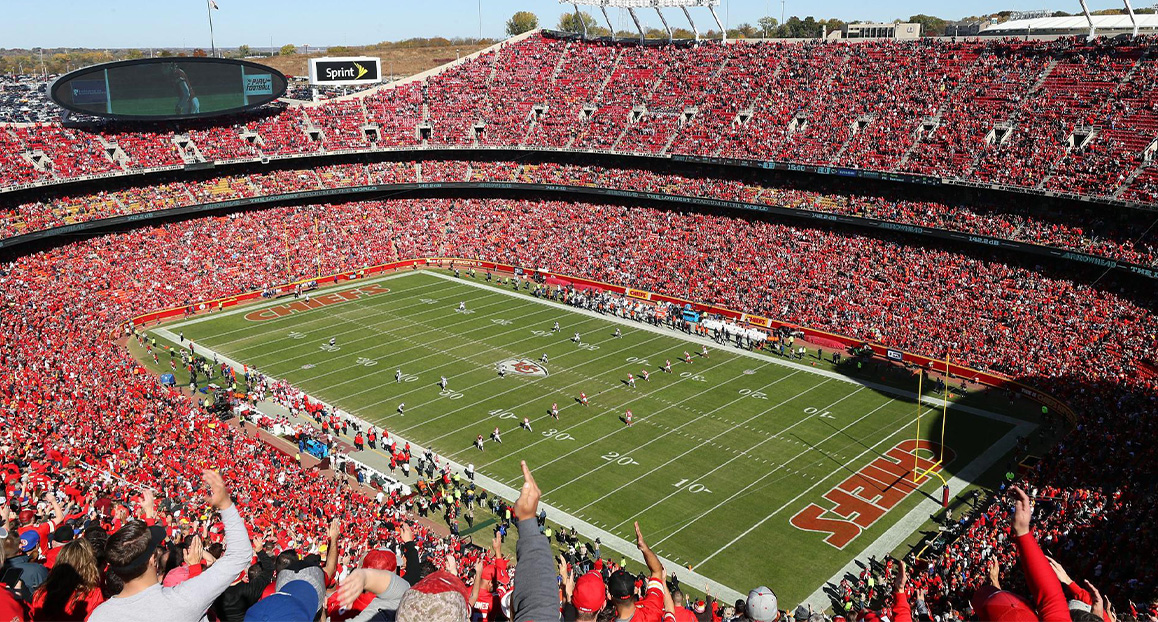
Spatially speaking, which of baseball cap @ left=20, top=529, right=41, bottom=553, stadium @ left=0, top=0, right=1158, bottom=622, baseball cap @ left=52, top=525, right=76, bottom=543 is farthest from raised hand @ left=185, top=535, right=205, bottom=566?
baseball cap @ left=20, top=529, right=41, bottom=553

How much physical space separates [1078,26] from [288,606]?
70.0m

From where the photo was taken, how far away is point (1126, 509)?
22062 millimetres

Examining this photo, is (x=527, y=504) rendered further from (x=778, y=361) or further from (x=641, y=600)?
(x=778, y=361)

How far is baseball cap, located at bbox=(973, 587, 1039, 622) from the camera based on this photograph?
512 centimetres

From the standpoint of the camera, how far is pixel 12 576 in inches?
294

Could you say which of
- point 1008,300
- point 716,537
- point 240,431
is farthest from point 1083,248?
point 240,431

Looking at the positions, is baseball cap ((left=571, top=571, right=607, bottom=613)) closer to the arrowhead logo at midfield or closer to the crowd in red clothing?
the arrowhead logo at midfield

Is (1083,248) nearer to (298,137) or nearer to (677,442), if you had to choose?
(677,442)

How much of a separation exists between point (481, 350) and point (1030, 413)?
23818 mm

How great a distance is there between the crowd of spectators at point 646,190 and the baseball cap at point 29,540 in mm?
41875

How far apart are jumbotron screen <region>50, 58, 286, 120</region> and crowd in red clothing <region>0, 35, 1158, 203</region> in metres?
1.42

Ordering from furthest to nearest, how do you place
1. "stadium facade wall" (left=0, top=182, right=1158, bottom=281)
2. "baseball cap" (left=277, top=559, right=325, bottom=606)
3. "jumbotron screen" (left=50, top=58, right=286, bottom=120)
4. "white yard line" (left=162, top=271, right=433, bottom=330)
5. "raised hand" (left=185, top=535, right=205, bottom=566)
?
"jumbotron screen" (left=50, top=58, right=286, bottom=120) → "white yard line" (left=162, top=271, right=433, bottom=330) → "stadium facade wall" (left=0, top=182, right=1158, bottom=281) → "raised hand" (left=185, top=535, right=205, bottom=566) → "baseball cap" (left=277, top=559, right=325, bottom=606)

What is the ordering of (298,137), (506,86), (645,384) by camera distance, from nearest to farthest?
(645,384) → (298,137) → (506,86)

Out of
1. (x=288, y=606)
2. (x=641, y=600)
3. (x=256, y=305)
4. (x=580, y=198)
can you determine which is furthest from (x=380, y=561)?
(x=580, y=198)
